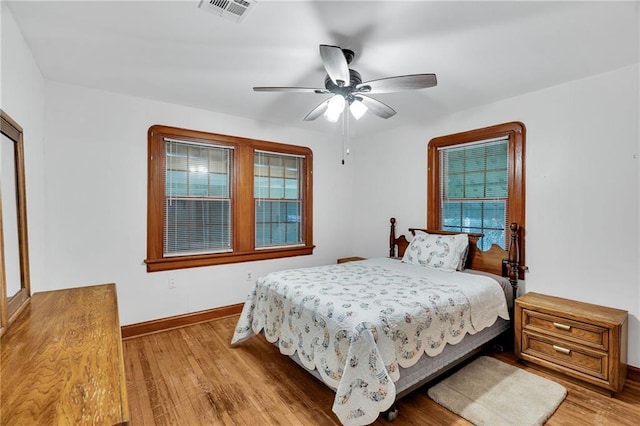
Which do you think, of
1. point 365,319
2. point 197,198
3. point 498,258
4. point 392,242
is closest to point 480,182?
point 498,258

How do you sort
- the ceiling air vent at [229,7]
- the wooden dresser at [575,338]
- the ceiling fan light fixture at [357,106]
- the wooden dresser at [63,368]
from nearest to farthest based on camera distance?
the wooden dresser at [63,368]
the ceiling air vent at [229,7]
the wooden dresser at [575,338]
the ceiling fan light fixture at [357,106]

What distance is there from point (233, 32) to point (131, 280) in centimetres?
263

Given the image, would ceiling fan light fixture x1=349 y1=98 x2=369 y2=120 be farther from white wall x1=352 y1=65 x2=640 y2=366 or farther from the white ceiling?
white wall x1=352 y1=65 x2=640 y2=366

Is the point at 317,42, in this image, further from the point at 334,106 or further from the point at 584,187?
the point at 584,187

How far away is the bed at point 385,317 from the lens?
1731 millimetres

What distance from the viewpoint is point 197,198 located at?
3564mm

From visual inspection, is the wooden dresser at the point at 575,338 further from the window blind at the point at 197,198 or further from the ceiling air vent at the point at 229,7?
the window blind at the point at 197,198

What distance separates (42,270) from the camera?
2.57 m

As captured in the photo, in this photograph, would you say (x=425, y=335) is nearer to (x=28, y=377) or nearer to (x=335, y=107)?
(x=335, y=107)

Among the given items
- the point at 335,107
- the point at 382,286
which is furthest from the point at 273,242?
the point at 335,107

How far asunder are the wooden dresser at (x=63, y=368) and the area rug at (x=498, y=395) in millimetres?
2027

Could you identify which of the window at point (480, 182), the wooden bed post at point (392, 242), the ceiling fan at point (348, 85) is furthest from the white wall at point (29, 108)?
the window at point (480, 182)

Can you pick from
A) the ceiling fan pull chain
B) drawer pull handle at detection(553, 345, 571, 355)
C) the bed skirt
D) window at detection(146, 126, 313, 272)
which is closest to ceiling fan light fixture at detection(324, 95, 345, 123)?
the ceiling fan pull chain

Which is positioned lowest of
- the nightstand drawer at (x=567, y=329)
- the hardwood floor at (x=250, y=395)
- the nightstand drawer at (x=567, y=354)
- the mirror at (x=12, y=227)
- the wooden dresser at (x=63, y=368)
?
the hardwood floor at (x=250, y=395)
